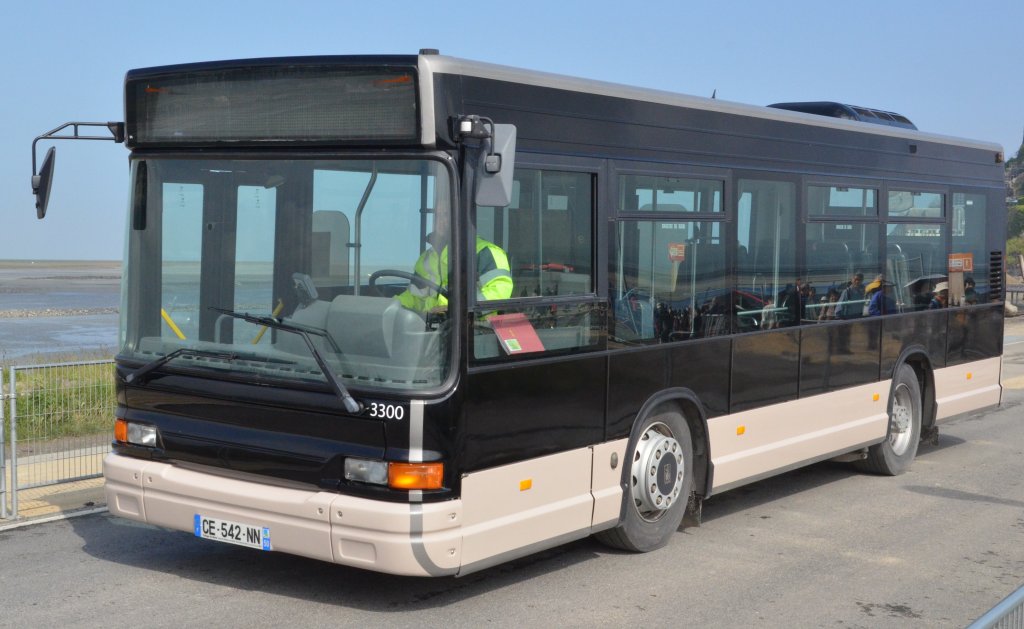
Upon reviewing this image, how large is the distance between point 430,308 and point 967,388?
7.48 meters

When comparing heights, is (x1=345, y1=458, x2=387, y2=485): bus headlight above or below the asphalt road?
above

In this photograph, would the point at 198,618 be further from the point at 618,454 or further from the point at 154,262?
the point at 618,454

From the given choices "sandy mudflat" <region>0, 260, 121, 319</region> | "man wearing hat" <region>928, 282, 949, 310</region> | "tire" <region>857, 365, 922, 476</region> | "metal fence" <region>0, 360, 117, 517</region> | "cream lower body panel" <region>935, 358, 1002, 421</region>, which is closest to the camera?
"metal fence" <region>0, 360, 117, 517</region>

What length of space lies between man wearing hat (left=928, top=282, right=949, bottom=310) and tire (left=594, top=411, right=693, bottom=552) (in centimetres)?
411

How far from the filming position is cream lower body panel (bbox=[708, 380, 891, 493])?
26.9 ft

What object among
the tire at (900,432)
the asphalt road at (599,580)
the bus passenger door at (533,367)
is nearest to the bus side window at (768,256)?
the asphalt road at (599,580)

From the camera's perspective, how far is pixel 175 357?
661 centimetres

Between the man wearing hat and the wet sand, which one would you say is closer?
the man wearing hat

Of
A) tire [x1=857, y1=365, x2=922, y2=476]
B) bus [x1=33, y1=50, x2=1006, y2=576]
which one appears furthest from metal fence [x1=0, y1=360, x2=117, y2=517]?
tire [x1=857, y1=365, x2=922, y2=476]

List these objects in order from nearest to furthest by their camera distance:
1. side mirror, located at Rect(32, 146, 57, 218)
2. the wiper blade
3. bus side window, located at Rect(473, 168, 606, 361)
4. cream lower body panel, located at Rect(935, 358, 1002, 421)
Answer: bus side window, located at Rect(473, 168, 606, 361), the wiper blade, side mirror, located at Rect(32, 146, 57, 218), cream lower body panel, located at Rect(935, 358, 1002, 421)

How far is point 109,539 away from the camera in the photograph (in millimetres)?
7859

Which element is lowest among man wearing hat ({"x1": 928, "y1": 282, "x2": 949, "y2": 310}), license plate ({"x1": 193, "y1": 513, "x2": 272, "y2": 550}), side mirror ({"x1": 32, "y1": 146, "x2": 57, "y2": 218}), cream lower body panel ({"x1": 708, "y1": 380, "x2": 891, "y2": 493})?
license plate ({"x1": 193, "y1": 513, "x2": 272, "y2": 550})

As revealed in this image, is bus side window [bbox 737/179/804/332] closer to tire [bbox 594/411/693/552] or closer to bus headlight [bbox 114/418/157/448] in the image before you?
tire [bbox 594/411/693/552]

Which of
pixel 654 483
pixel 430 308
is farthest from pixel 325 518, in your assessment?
pixel 654 483
